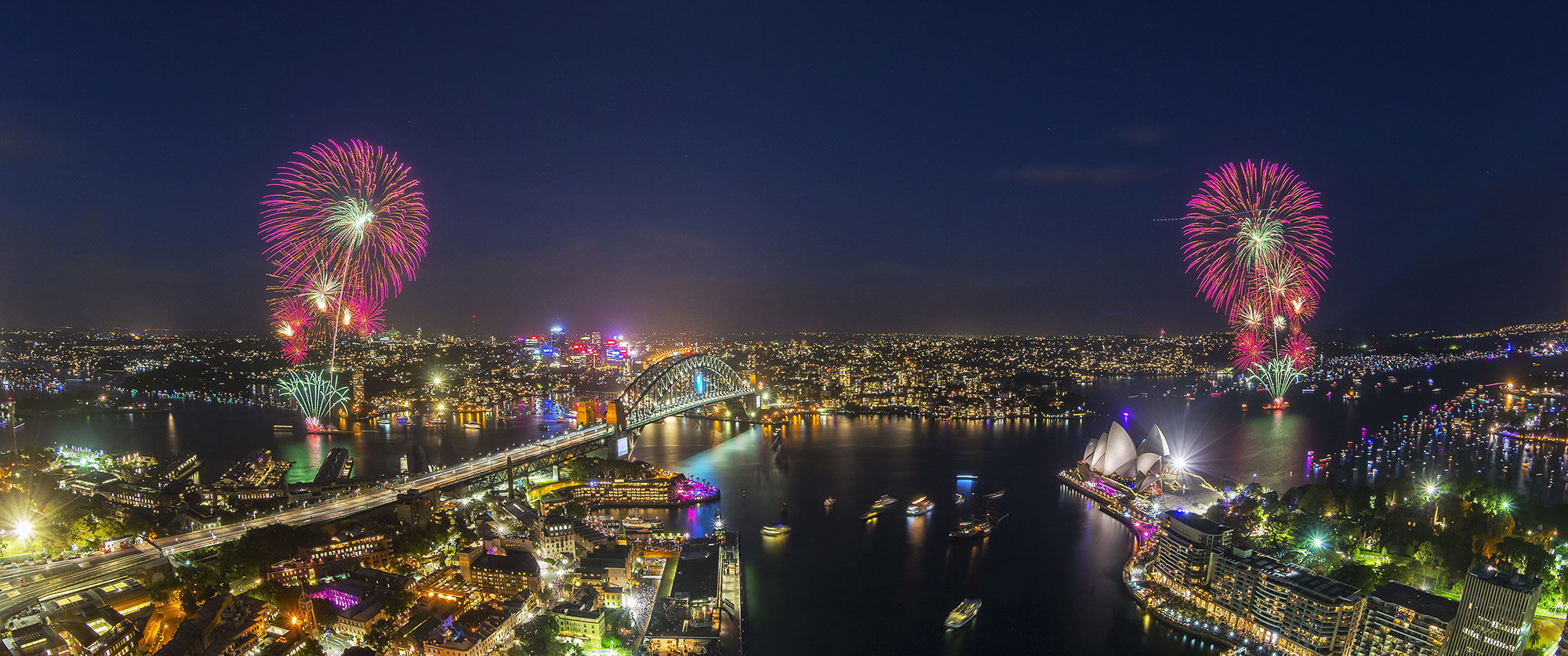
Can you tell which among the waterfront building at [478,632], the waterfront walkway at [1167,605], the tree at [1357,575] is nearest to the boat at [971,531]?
the waterfront walkway at [1167,605]

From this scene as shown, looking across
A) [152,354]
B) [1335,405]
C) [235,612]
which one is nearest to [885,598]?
[235,612]

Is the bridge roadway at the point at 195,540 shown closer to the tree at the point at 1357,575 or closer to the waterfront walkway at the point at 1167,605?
the waterfront walkway at the point at 1167,605

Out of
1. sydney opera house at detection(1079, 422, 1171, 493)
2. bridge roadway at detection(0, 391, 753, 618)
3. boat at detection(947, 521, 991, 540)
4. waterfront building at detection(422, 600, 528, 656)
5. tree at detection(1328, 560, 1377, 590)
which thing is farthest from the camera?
sydney opera house at detection(1079, 422, 1171, 493)

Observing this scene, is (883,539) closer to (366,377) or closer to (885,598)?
(885,598)

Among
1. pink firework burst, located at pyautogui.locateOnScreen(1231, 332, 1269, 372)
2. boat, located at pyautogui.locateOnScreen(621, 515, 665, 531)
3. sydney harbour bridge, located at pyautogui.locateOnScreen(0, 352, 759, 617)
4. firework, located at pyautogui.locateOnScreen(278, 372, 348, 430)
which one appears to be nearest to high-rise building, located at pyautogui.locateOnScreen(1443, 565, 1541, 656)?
boat, located at pyautogui.locateOnScreen(621, 515, 665, 531)

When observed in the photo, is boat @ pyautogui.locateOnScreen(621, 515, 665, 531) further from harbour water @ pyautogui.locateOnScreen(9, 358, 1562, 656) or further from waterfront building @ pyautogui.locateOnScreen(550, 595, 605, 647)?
waterfront building @ pyautogui.locateOnScreen(550, 595, 605, 647)
